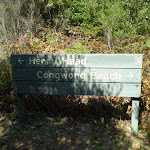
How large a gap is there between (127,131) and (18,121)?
77.3 inches

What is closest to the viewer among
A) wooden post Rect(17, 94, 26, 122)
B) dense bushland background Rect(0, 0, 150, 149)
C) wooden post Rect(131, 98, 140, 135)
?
wooden post Rect(131, 98, 140, 135)

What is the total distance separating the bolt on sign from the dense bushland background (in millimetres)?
619

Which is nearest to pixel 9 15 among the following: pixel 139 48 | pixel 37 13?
pixel 37 13

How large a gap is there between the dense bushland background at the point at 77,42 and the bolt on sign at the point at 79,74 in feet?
2.03

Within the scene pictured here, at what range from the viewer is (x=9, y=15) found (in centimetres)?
716

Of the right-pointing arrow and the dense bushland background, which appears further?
the dense bushland background

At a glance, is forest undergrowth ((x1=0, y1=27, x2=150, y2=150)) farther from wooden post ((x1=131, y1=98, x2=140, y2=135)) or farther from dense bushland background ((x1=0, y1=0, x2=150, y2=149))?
wooden post ((x1=131, y1=98, x2=140, y2=135))

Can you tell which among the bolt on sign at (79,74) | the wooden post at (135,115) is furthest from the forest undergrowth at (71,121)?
the bolt on sign at (79,74)

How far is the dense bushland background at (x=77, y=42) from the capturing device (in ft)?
11.0

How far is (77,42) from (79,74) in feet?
13.6

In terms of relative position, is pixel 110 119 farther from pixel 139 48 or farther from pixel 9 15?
pixel 9 15

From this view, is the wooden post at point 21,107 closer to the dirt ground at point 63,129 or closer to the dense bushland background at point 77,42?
the dirt ground at point 63,129

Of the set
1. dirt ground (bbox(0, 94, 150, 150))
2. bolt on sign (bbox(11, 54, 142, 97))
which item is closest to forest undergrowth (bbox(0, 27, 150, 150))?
Result: dirt ground (bbox(0, 94, 150, 150))

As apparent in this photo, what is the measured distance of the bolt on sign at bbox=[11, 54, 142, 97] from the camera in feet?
9.10
